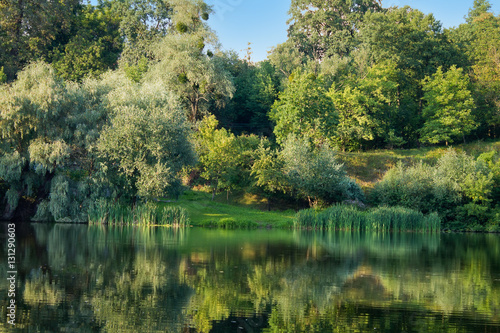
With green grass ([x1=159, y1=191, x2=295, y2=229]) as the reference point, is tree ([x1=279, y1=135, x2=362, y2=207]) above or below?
above

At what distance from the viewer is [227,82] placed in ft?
207

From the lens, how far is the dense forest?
40.6 meters

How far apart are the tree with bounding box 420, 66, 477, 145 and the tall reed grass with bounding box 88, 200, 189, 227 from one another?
126 feet

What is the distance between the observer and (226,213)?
156 ft

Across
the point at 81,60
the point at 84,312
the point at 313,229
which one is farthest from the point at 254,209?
the point at 84,312

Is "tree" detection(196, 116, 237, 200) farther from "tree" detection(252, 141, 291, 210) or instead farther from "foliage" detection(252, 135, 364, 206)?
"foliage" detection(252, 135, 364, 206)

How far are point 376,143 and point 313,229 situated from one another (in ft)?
102

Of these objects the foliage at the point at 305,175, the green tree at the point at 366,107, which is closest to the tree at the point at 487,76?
the green tree at the point at 366,107

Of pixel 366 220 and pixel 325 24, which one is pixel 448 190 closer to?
pixel 366 220

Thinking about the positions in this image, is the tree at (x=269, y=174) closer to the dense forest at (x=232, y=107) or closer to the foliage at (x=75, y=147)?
the dense forest at (x=232, y=107)

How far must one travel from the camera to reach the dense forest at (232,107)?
40.6 m

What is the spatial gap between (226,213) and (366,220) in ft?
41.2

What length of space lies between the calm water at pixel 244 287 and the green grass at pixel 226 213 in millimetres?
13994

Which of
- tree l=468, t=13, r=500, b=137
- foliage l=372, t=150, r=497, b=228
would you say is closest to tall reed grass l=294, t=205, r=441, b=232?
foliage l=372, t=150, r=497, b=228
